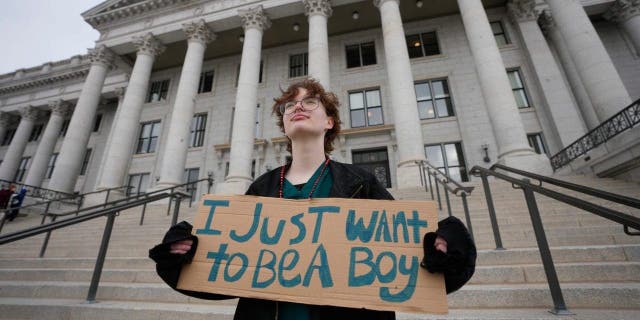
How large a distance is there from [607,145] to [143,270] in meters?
12.6

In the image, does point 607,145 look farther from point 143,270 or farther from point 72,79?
point 72,79

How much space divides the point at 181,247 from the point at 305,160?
828 millimetres

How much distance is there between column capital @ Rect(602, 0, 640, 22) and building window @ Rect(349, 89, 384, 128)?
13726 millimetres

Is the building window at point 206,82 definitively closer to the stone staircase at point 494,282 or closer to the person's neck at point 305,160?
the stone staircase at point 494,282

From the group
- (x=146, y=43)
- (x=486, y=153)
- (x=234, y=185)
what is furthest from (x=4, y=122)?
(x=486, y=153)

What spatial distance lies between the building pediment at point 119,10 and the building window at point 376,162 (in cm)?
1459

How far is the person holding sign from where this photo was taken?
1.15 m

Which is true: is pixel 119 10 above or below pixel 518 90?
above

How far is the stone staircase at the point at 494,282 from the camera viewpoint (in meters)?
2.72

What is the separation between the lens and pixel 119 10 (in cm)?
1731

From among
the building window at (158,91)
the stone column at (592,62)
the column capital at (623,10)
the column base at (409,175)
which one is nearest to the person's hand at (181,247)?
the column base at (409,175)

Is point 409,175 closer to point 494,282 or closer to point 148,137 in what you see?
point 494,282

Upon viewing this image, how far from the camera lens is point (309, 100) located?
1822 mm

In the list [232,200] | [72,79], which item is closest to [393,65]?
[232,200]
